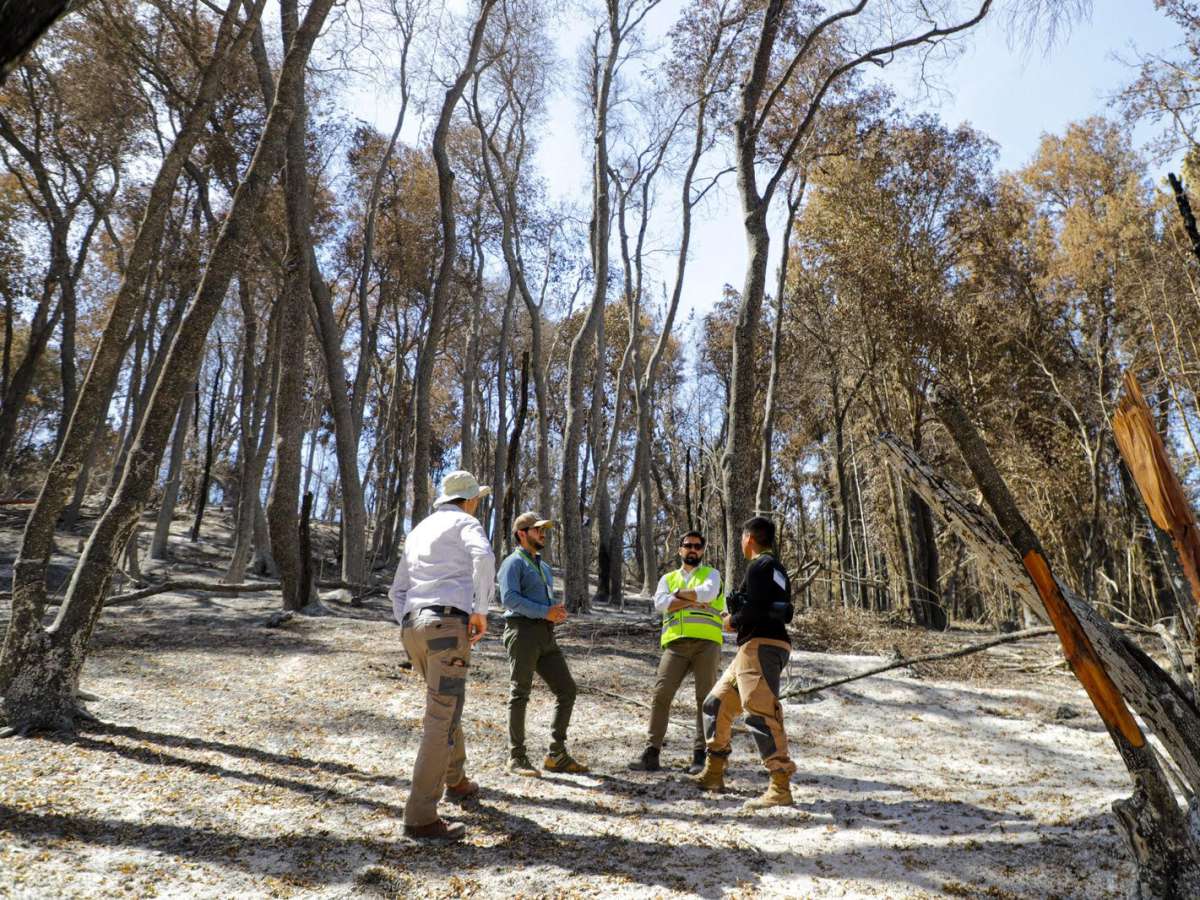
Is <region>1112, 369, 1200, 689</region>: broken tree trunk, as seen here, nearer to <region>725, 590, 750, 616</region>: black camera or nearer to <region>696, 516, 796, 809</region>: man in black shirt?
<region>696, 516, 796, 809</region>: man in black shirt

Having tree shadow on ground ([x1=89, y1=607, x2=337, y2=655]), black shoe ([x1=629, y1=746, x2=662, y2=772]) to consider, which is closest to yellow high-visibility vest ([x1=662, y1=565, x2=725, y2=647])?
black shoe ([x1=629, y1=746, x2=662, y2=772])

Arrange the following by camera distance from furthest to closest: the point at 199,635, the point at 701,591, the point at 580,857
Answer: the point at 199,635, the point at 701,591, the point at 580,857

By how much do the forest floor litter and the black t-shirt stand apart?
41.9 inches

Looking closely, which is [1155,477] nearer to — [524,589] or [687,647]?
[687,647]

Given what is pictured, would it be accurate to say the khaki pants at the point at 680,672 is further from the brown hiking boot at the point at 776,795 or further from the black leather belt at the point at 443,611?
the black leather belt at the point at 443,611

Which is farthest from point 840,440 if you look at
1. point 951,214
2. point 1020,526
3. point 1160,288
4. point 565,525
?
point 1020,526

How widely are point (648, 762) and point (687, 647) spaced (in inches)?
34.8

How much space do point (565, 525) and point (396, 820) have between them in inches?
346

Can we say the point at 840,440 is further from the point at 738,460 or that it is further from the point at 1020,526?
the point at 1020,526

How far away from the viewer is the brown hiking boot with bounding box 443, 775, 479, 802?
426 cm

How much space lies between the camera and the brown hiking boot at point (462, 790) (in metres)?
4.26

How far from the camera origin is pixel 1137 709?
2771 mm

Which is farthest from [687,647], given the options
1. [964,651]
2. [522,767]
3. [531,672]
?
[964,651]

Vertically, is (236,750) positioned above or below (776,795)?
above
